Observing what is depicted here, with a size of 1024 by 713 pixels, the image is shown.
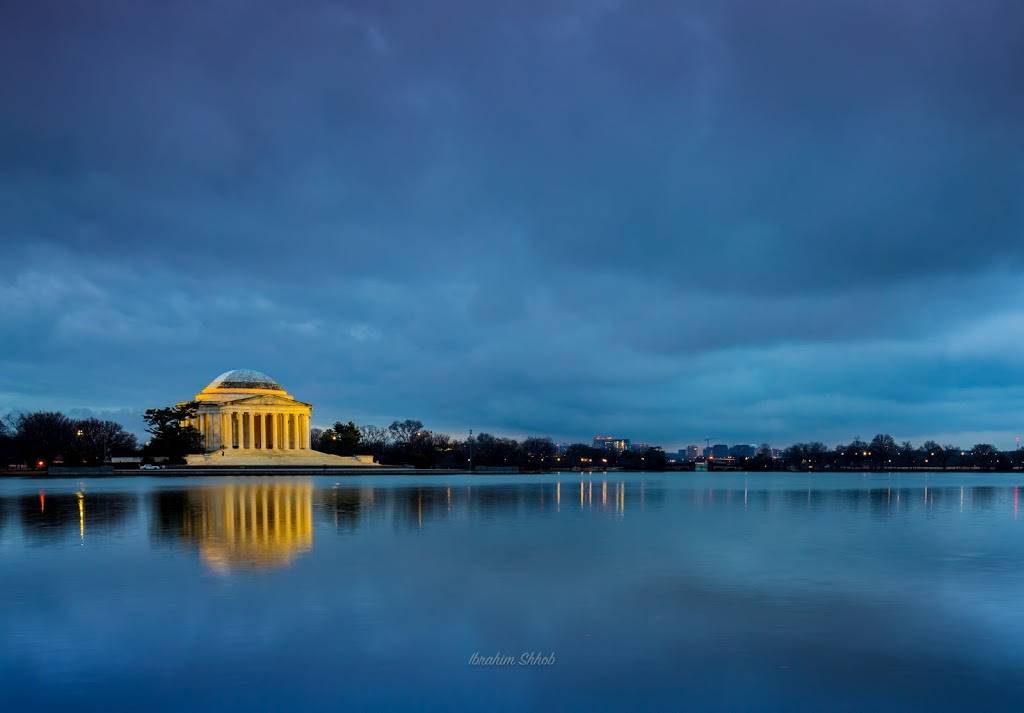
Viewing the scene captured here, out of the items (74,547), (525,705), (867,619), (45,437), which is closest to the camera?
(525,705)

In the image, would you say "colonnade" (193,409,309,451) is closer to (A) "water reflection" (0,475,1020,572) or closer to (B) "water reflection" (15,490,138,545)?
(B) "water reflection" (15,490,138,545)

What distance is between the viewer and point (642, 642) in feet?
44.3

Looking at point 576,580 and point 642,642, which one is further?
point 576,580

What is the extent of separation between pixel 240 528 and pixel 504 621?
1892 cm

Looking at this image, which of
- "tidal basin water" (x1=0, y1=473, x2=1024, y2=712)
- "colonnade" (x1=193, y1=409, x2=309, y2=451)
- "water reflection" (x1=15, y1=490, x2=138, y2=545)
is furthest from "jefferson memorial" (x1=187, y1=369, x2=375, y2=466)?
"tidal basin water" (x1=0, y1=473, x2=1024, y2=712)

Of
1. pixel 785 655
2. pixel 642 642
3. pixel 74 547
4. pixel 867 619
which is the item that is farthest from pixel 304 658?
pixel 74 547

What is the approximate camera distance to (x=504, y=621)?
15.1m

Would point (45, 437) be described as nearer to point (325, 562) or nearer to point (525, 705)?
point (325, 562)

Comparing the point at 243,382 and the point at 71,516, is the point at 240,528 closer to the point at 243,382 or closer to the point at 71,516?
the point at 71,516

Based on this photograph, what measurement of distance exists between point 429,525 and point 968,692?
2411 cm

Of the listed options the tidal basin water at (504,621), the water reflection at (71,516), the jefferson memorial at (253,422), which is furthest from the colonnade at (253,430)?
the tidal basin water at (504,621)

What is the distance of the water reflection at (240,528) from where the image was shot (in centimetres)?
2275

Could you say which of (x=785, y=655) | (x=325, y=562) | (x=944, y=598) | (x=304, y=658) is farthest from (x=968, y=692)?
(x=325, y=562)

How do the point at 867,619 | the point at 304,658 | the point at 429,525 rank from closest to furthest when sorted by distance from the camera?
the point at 304,658, the point at 867,619, the point at 429,525
